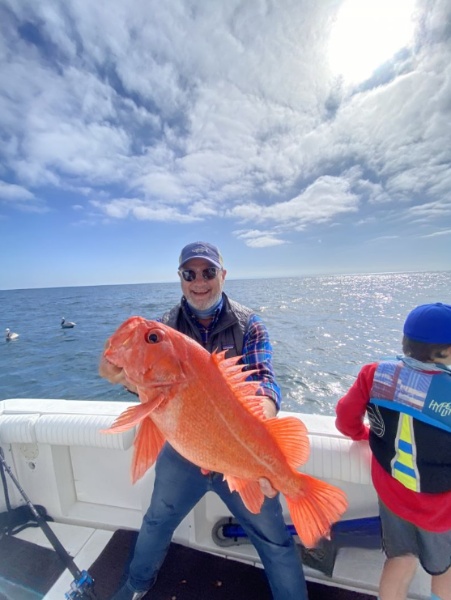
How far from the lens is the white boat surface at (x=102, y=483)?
7.38 feet

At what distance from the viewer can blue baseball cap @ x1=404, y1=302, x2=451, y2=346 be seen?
1787 millimetres

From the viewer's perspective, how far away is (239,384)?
1.52m

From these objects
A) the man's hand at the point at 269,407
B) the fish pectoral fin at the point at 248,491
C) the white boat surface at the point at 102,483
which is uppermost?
the man's hand at the point at 269,407

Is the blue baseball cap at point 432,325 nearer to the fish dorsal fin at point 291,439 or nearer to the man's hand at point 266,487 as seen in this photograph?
the fish dorsal fin at point 291,439

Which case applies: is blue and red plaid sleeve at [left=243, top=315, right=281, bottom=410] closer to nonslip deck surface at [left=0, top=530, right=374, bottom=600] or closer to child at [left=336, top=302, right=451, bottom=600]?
child at [left=336, top=302, right=451, bottom=600]

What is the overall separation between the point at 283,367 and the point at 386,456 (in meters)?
8.62

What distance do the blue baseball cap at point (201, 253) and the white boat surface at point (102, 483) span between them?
1.44m

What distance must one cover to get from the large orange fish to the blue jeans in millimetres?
502

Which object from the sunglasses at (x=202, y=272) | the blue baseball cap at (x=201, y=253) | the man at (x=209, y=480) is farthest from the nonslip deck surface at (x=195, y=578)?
A: the blue baseball cap at (x=201, y=253)

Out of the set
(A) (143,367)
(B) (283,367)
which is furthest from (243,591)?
(B) (283,367)

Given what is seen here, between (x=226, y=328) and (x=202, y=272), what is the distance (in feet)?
1.68

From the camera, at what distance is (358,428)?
7.09 feet

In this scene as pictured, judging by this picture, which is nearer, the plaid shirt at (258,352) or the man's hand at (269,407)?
the man's hand at (269,407)

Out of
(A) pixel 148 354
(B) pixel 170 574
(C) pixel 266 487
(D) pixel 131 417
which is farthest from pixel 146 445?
(B) pixel 170 574
